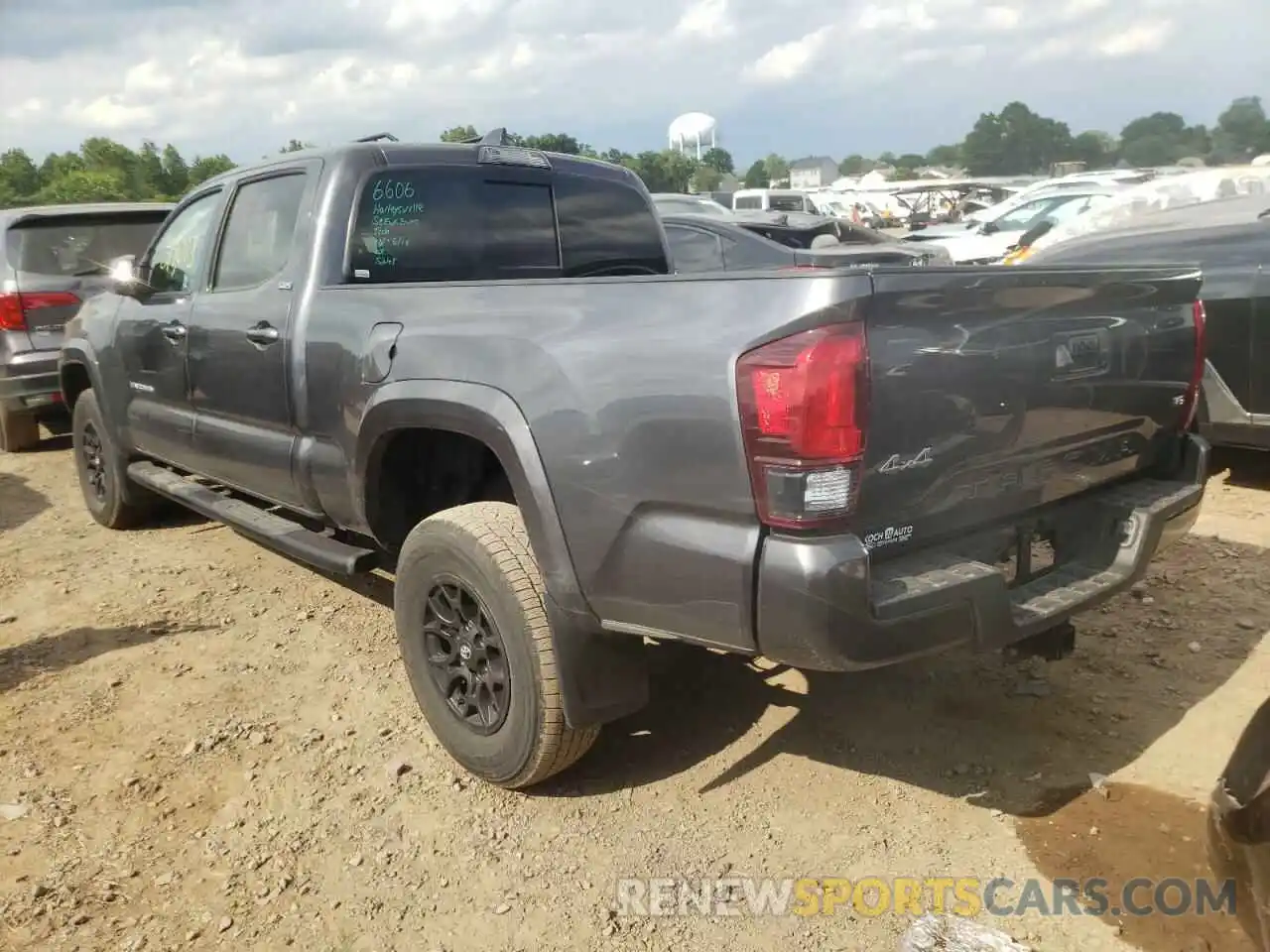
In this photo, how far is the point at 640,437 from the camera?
7.75 ft

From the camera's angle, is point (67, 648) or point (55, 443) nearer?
point (67, 648)

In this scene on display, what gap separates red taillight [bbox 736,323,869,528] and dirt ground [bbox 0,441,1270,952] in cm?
109

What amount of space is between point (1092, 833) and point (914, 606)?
101 cm

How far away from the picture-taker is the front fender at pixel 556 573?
260cm

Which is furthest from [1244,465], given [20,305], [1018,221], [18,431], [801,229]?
[1018,221]

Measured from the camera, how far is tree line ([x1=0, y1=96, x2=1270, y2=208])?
39594 mm

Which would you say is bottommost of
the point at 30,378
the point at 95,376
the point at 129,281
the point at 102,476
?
the point at 102,476

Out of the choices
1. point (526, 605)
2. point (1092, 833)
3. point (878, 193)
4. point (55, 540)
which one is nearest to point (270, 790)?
point (526, 605)

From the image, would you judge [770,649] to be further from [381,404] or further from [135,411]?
[135,411]

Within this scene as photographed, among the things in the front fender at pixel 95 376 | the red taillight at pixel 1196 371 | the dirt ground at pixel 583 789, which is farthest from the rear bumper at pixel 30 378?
the red taillight at pixel 1196 371

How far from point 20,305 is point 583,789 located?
6.16 meters

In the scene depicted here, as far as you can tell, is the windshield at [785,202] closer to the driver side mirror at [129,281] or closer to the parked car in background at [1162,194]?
the parked car in background at [1162,194]

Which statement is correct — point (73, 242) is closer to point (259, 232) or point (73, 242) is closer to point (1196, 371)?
point (259, 232)

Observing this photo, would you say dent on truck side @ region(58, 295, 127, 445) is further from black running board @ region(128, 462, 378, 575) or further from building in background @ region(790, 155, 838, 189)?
building in background @ region(790, 155, 838, 189)
